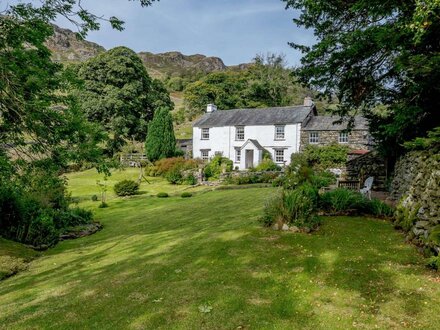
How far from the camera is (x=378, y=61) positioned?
40.8 ft

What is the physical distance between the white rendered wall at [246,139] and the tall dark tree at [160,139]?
351cm

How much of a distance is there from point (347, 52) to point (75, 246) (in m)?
11.7

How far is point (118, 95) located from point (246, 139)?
18890 mm

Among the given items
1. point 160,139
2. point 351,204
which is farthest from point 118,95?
point 351,204

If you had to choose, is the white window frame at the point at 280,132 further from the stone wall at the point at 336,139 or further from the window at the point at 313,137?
the window at the point at 313,137

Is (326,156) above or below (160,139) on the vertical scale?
below

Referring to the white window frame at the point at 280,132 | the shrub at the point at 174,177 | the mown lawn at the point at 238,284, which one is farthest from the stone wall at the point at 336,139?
the mown lawn at the point at 238,284

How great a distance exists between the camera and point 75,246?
1227 centimetres

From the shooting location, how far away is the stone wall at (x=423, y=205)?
714 centimetres

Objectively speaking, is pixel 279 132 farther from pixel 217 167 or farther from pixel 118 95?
pixel 118 95

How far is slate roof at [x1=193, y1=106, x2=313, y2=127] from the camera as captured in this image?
39.1 metres

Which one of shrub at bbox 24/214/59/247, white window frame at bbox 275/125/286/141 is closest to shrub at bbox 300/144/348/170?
white window frame at bbox 275/125/286/141

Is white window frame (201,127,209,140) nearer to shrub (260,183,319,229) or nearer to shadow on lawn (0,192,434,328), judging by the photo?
shadow on lawn (0,192,434,328)

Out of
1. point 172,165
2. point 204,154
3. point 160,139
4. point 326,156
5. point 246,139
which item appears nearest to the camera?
point 326,156
